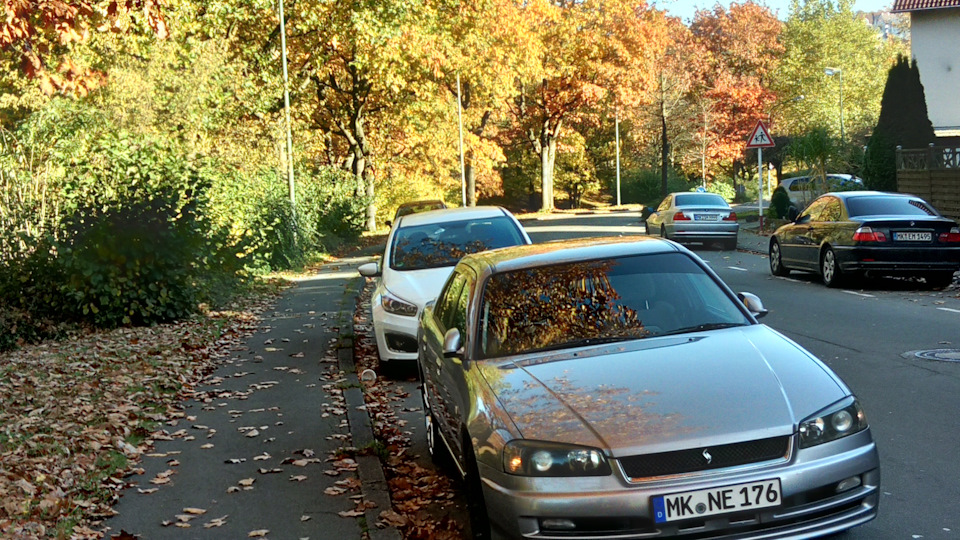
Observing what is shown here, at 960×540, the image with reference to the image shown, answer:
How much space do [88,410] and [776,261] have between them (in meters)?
14.1

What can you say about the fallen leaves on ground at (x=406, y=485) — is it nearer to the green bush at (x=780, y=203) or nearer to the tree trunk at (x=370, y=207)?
the green bush at (x=780, y=203)

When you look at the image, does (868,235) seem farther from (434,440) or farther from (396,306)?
(434,440)

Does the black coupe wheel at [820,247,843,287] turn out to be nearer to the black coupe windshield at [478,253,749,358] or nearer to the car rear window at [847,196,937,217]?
the car rear window at [847,196,937,217]

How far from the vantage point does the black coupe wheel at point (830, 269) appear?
17.7m

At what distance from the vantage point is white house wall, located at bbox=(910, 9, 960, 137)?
43.6 meters

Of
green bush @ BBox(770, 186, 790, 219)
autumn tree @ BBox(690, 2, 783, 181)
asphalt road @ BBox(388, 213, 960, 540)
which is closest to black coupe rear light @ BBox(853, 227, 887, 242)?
asphalt road @ BBox(388, 213, 960, 540)

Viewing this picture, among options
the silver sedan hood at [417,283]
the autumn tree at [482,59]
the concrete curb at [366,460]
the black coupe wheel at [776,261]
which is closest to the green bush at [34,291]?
the concrete curb at [366,460]

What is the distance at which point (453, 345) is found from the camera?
6.22 meters

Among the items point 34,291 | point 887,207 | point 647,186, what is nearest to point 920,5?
point 887,207

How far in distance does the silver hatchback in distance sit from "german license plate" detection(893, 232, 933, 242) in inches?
442

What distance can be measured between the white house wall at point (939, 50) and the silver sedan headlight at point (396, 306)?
3720cm

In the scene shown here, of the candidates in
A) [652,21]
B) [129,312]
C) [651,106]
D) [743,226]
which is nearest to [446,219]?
[129,312]

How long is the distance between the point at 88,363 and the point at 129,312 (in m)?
3.59

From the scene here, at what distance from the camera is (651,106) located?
245 ft
